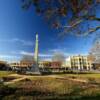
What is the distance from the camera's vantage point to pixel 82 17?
14203 mm

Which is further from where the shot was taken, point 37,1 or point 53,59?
point 53,59

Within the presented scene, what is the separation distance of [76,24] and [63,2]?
175cm

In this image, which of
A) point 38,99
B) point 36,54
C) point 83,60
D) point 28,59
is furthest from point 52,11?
point 83,60

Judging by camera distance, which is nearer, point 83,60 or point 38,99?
point 38,99

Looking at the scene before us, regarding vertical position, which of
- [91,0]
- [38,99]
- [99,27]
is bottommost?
[38,99]

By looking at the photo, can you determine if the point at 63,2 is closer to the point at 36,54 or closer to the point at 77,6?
the point at 77,6

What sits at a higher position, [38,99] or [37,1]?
[37,1]

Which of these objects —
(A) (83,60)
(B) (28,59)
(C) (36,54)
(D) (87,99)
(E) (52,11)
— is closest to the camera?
(D) (87,99)

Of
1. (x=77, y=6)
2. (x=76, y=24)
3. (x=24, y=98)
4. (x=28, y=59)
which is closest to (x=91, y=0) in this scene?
(x=77, y=6)

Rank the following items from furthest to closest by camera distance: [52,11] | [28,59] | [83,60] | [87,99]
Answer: [83,60]
[28,59]
[52,11]
[87,99]

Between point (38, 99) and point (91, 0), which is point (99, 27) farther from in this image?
point (38, 99)

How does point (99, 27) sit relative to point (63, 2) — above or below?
below

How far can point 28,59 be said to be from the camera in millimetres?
129125

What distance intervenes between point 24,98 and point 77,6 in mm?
5280
